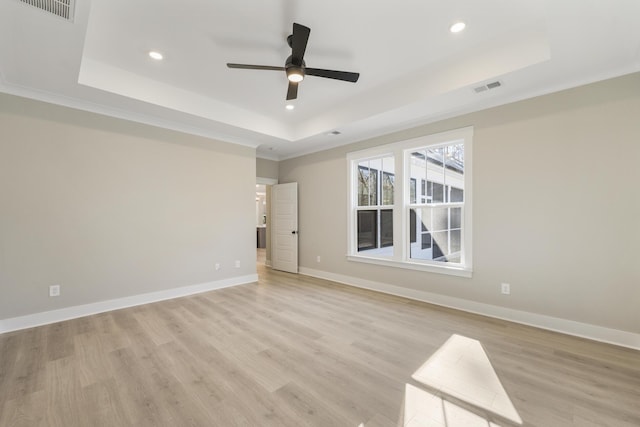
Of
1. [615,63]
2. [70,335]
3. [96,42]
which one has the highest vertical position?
[96,42]

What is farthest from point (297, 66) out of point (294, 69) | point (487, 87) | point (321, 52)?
point (487, 87)

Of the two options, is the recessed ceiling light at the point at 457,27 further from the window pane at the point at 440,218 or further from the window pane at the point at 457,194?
the window pane at the point at 440,218

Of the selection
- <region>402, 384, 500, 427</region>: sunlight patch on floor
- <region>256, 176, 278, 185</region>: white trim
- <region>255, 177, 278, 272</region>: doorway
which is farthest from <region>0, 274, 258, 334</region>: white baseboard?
<region>402, 384, 500, 427</region>: sunlight patch on floor

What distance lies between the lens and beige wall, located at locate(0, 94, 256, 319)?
3133 mm

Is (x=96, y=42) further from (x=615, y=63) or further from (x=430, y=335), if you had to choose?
(x=615, y=63)

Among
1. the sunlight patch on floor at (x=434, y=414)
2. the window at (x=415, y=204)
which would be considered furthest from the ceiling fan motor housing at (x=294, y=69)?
the sunlight patch on floor at (x=434, y=414)

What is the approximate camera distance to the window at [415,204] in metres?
3.81

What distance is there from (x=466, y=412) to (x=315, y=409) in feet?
3.30

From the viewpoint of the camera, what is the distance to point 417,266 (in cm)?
416

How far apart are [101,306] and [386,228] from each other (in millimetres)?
4442

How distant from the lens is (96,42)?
274 centimetres

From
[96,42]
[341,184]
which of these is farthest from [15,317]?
[341,184]

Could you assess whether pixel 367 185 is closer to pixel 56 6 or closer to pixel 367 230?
pixel 367 230

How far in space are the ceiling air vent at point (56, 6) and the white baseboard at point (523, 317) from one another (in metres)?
4.81
